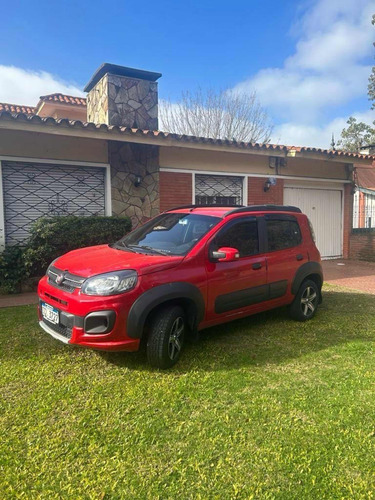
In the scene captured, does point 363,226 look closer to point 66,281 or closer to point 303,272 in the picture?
point 303,272

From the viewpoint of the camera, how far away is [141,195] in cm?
871

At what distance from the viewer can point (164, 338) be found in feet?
11.7

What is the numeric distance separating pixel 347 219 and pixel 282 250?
8.42 meters

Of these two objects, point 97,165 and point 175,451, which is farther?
point 97,165

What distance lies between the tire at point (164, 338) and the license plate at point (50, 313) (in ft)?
3.18

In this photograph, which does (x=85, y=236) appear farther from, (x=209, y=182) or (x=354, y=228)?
(x=354, y=228)

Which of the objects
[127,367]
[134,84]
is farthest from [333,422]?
[134,84]

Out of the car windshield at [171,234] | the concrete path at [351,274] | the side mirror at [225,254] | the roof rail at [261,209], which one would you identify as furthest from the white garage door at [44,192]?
the concrete path at [351,274]

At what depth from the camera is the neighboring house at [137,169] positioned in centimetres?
745

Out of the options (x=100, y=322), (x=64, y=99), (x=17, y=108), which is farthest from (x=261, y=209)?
(x=17, y=108)

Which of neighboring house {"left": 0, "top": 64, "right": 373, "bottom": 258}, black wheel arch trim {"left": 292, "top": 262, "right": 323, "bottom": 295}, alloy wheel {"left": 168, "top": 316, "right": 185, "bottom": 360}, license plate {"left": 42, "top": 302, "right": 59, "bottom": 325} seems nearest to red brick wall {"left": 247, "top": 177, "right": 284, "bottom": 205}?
neighboring house {"left": 0, "top": 64, "right": 373, "bottom": 258}

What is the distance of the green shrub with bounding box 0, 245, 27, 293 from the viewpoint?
268 inches

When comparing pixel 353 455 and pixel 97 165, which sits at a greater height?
pixel 97 165

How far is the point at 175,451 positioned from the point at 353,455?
1.21m
